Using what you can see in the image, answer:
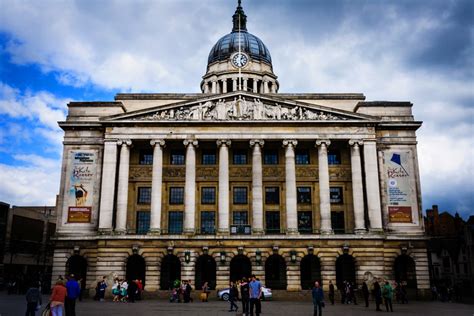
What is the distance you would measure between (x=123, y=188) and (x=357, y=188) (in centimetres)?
2376

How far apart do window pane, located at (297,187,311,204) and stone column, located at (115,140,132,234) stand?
59.5ft

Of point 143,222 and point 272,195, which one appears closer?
point 143,222

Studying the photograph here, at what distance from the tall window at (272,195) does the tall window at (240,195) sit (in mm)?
2329

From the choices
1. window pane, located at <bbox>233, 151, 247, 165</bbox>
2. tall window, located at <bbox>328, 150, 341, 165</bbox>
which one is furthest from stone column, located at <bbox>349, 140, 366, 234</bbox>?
window pane, located at <bbox>233, 151, 247, 165</bbox>

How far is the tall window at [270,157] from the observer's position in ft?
173

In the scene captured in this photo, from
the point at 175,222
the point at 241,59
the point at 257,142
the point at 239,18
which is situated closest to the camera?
the point at 257,142

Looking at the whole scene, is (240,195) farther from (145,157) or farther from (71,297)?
(71,297)

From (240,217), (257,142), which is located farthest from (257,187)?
(257,142)

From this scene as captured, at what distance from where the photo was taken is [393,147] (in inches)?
2025

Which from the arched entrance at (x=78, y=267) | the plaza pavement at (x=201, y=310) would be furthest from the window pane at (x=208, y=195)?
the plaza pavement at (x=201, y=310)

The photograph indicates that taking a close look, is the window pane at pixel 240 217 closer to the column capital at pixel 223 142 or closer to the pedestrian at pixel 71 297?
the column capital at pixel 223 142

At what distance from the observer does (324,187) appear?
4869cm

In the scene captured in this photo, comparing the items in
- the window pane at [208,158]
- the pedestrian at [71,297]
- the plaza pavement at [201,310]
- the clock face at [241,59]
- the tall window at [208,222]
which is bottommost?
the plaza pavement at [201,310]

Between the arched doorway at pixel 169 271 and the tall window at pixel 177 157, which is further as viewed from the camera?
the tall window at pixel 177 157
